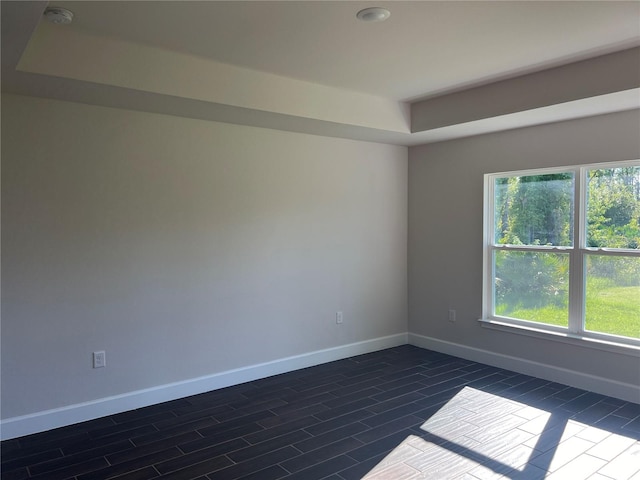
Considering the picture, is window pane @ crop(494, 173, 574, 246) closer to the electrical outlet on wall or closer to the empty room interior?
the empty room interior

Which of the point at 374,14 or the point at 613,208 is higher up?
the point at 374,14

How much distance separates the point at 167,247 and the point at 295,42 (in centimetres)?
185

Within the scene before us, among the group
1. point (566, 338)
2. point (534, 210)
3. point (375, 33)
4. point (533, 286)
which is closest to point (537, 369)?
point (566, 338)

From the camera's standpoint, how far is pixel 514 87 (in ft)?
11.8

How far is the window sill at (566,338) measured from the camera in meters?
3.58

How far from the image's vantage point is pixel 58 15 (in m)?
2.46

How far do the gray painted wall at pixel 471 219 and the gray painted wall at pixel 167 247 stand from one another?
54 cm

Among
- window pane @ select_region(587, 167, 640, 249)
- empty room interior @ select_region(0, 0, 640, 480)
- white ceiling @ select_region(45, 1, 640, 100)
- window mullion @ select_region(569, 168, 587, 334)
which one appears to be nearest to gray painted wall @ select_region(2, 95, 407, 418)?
empty room interior @ select_region(0, 0, 640, 480)

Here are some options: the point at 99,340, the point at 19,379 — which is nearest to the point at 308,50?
the point at 99,340

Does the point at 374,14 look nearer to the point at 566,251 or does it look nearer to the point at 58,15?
the point at 58,15

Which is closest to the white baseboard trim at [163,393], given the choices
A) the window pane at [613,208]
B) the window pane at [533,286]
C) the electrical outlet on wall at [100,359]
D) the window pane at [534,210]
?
the electrical outlet on wall at [100,359]

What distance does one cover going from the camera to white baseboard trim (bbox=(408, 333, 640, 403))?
362 centimetres

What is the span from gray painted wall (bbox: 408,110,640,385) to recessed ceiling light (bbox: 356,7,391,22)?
2247mm

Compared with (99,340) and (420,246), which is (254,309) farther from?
(420,246)
